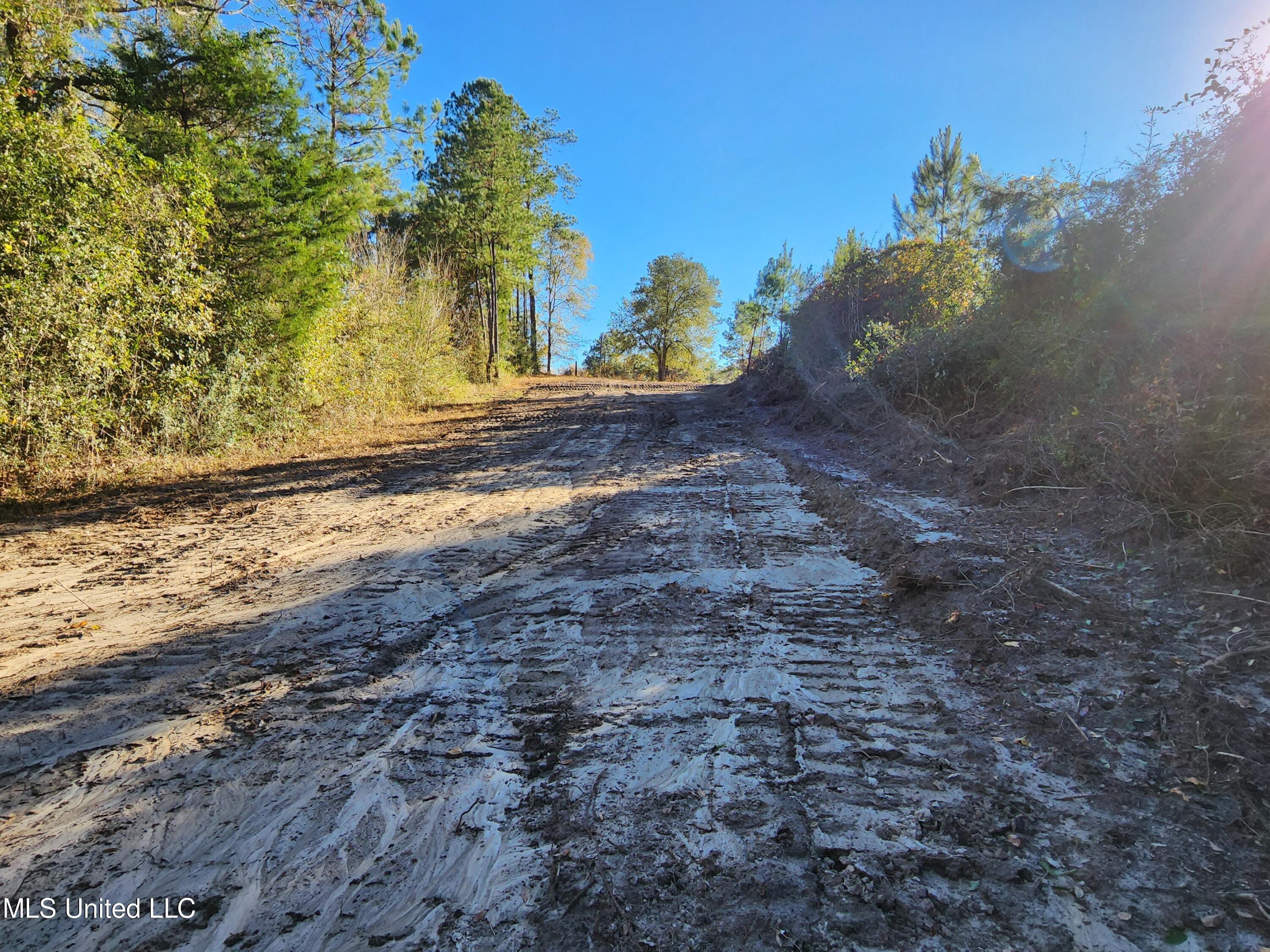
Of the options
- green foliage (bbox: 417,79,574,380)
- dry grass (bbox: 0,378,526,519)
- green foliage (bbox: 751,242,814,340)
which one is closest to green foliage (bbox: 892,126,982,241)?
green foliage (bbox: 751,242,814,340)

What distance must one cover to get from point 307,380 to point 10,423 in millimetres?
3703

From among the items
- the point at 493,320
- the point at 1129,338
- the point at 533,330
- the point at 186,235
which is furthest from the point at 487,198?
the point at 1129,338

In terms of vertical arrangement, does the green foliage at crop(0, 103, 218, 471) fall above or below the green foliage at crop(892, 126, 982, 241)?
below

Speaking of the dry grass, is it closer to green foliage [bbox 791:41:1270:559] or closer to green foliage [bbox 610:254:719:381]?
green foliage [bbox 791:41:1270:559]

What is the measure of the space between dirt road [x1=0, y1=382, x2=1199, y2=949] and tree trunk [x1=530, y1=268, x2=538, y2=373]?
25.0 metres

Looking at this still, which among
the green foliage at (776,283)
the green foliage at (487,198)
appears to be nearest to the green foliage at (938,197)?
the green foliage at (776,283)

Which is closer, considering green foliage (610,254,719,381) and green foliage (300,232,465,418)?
green foliage (300,232,465,418)

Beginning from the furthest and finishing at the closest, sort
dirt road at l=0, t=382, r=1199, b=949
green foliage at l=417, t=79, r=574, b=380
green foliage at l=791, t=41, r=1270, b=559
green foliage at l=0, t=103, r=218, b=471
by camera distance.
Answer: green foliage at l=417, t=79, r=574, b=380
green foliage at l=0, t=103, r=218, b=471
green foliage at l=791, t=41, r=1270, b=559
dirt road at l=0, t=382, r=1199, b=949

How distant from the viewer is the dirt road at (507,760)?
→ 160 cm

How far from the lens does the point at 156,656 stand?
9.48 feet

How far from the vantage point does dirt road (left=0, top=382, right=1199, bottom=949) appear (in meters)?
1.60

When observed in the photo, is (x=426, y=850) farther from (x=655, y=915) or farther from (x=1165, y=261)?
(x=1165, y=261)

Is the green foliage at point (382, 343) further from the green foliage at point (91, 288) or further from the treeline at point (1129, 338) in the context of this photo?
the treeline at point (1129, 338)

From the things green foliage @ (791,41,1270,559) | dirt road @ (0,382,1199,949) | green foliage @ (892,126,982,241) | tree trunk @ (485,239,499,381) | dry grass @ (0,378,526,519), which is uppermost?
green foliage @ (892,126,982,241)
